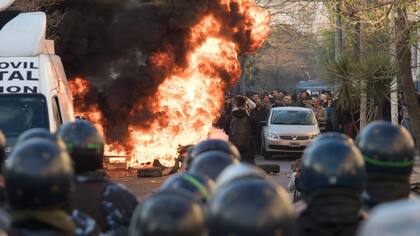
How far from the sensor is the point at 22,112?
11.4m

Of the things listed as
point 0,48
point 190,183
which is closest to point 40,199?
point 190,183

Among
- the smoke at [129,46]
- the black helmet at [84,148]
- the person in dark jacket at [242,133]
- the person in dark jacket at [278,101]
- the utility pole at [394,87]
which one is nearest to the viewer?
the black helmet at [84,148]

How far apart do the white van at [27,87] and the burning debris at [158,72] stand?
6.89m

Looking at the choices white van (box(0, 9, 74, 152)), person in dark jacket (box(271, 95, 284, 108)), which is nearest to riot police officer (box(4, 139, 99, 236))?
white van (box(0, 9, 74, 152))

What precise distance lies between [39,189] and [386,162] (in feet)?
6.53

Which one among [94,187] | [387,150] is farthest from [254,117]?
[387,150]

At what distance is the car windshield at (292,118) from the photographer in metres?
23.9

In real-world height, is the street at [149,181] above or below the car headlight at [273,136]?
below

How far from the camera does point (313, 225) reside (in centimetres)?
448

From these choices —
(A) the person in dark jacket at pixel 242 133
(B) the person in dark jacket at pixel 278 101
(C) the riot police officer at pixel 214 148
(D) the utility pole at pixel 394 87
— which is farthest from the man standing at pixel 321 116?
(C) the riot police officer at pixel 214 148

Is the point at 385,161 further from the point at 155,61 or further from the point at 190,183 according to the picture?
the point at 155,61

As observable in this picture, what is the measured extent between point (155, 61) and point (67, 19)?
2315mm

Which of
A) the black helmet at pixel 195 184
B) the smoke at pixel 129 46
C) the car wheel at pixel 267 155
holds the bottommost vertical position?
the car wheel at pixel 267 155

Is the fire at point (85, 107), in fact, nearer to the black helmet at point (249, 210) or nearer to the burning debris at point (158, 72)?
the burning debris at point (158, 72)
